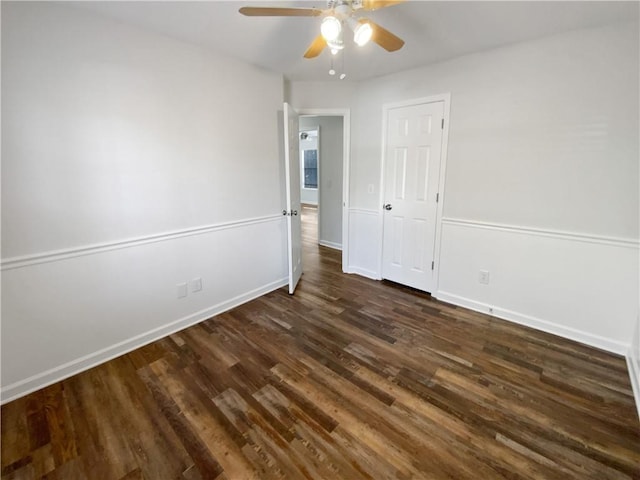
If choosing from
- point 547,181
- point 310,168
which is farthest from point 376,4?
point 310,168

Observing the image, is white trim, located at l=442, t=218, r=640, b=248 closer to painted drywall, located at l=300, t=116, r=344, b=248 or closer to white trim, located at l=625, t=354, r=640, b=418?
white trim, located at l=625, t=354, r=640, b=418

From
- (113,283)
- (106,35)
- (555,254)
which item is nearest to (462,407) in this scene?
(555,254)

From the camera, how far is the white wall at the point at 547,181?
2.20 metres

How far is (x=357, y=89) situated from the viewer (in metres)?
3.64

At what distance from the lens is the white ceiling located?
6.33 ft

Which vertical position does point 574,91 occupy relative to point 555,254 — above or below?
above

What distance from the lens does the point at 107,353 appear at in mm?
2268

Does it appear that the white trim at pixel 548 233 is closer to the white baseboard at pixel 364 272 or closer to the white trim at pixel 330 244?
the white baseboard at pixel 364 272

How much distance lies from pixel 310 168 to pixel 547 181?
329 inches

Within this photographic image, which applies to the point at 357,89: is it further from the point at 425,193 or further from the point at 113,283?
the point at 113,283

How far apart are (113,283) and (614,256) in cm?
384

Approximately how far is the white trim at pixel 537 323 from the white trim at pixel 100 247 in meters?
2.42

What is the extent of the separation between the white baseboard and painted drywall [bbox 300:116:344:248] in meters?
1.36

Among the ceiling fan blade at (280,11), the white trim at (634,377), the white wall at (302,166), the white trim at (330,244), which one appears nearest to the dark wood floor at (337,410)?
the white trim at (634,377)
